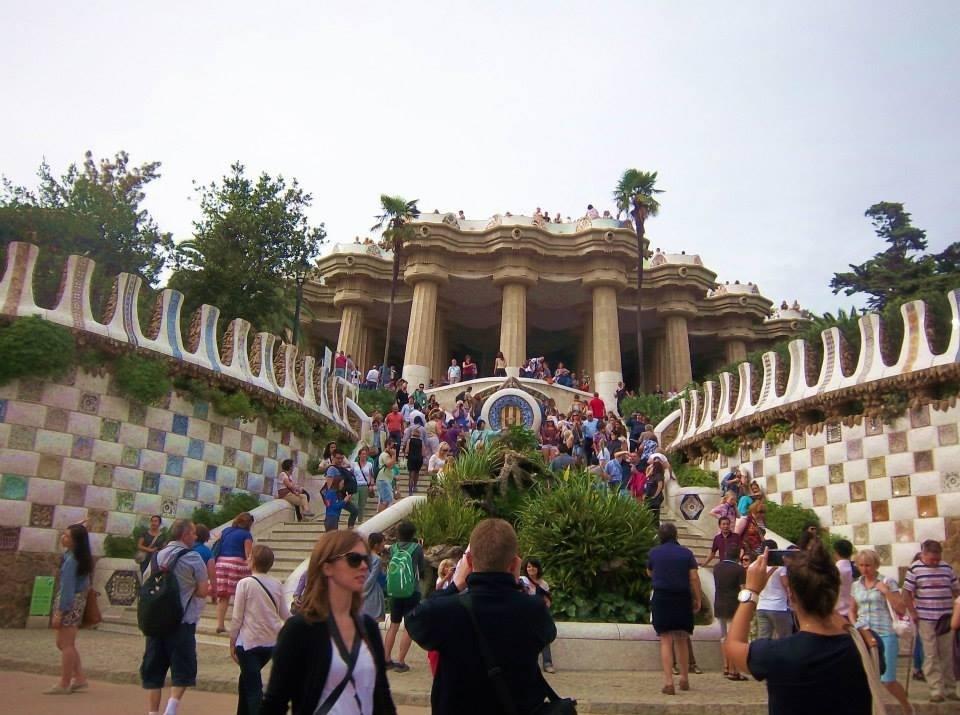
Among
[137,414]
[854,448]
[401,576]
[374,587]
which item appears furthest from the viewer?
[854,448]

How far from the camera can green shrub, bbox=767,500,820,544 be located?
14.0 m

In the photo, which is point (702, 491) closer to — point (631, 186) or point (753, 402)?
point (753, 402)

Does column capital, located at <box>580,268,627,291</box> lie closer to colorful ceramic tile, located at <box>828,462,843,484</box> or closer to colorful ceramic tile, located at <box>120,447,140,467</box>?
colorful ceramic tile, located at <box>828,462,843,484</box>

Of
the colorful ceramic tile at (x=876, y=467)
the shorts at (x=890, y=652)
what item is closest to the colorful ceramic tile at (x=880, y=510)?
the colorful ceramic tile at (x=876, y=467)

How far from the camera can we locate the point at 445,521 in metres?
12.6

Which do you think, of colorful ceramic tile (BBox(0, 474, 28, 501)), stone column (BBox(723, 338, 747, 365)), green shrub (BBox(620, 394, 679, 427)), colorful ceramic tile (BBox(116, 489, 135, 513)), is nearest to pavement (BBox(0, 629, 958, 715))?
colorful ceramic tile (BBox(0, 474, 28, 501))

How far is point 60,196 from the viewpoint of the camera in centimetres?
2569

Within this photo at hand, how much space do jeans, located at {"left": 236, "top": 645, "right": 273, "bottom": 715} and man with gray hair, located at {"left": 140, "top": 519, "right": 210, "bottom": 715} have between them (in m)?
0.59

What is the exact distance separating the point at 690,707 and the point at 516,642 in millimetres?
4407

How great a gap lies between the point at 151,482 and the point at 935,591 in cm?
1089

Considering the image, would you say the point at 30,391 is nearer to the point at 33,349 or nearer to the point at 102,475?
the point at 33,349

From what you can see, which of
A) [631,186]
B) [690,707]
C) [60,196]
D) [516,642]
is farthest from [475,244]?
[516,642]

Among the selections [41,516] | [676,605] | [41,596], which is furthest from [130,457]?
[676,605]

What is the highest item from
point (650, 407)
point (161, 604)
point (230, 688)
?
point (650, 407)
